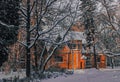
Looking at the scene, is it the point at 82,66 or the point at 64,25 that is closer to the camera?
the point at 64,25

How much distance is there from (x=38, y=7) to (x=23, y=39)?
16.5 feet

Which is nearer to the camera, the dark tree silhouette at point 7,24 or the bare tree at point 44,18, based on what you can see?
the dark tree silhouette at point 7,24

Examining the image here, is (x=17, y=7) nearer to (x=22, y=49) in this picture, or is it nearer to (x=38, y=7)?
(x=38, y=7)

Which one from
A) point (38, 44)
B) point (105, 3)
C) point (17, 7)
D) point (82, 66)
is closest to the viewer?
point (17, 7)

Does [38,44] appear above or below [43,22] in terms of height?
below

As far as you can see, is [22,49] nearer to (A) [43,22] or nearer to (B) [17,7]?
(A) [43,22]

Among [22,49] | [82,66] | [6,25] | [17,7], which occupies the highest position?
[17,7]

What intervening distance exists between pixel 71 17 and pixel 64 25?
1.33 metres

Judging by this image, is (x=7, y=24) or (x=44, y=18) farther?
(x=44, y=18)

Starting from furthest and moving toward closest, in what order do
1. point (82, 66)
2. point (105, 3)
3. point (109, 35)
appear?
point (82, 66)
point (109, 35)
point (105, 3)

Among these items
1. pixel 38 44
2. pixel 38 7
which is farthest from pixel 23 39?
pixel 38 7

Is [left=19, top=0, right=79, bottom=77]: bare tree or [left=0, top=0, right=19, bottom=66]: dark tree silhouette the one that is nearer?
[left=0, top=0, right=19, bottom=66]: dark tree silhouette

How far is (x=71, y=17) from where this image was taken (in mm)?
30766

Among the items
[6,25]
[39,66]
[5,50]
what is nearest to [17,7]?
[6,25]
